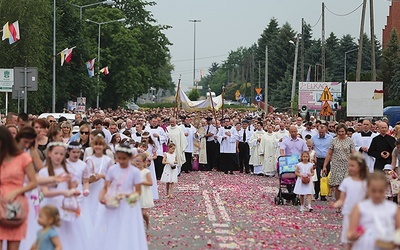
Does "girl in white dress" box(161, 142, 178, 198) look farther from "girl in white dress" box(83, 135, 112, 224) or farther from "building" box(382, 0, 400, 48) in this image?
"building" box(382, 0, 400, 48)

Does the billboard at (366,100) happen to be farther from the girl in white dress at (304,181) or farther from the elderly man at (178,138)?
the girl in white dress at (304,181)

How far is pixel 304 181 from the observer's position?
20234 millimetres

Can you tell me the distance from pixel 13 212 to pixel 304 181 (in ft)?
34.6

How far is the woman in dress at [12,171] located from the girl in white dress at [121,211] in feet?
4.73

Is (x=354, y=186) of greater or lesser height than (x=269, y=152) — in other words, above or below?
above

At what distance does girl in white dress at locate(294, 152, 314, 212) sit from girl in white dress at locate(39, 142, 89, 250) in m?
9.28

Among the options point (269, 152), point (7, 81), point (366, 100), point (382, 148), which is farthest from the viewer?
point (366, 100)

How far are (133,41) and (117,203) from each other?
7792 cm

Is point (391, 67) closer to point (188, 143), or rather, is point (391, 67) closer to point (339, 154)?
point (188, 143)

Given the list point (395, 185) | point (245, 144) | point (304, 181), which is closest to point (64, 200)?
point (395, 185)

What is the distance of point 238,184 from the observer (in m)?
28.5

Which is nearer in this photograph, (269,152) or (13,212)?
(13,212)

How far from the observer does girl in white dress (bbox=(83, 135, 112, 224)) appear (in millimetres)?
12969

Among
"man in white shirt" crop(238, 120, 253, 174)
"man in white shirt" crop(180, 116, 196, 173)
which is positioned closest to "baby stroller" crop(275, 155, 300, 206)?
"man in white shirt" crop(180, 116, 196, 173)
